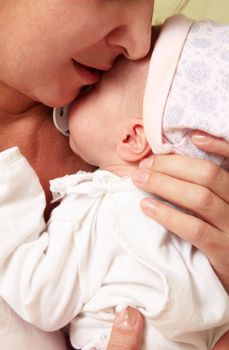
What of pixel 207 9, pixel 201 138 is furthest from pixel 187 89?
pixel 207 9

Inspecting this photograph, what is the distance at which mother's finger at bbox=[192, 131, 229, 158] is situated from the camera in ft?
3.10

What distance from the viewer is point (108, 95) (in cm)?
110

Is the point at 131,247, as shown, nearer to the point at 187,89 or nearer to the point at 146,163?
the point at 146,163

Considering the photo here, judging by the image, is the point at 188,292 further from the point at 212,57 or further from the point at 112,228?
the point at 212,57

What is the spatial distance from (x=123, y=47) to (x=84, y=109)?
17 cm

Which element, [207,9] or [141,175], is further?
[207,9]

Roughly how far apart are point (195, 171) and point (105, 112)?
244 millimetres

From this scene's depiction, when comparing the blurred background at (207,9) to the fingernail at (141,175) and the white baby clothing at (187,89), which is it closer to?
the white baby clothing at (187,89)

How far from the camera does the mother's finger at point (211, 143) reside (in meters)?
0.94

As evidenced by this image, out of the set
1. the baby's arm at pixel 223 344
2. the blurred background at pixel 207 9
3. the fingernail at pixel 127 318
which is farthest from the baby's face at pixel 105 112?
the blurred background at pixel 207 9

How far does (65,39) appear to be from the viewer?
1.01 m

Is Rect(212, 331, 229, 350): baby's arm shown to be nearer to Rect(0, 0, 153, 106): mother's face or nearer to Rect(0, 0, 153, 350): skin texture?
Rect(0, 0, 153, 350): skin texture

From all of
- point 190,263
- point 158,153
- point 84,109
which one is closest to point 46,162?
point 84,109

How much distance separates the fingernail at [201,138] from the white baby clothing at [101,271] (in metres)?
0.16
